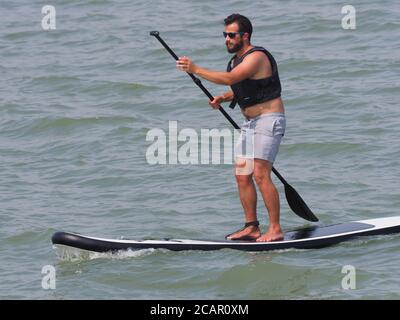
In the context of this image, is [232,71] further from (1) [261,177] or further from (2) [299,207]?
(2) [299,207]

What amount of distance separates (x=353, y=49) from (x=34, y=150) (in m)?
5.85

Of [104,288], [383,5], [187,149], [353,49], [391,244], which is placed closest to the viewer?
[104,288]

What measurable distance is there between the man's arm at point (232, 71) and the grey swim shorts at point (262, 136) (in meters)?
0.44

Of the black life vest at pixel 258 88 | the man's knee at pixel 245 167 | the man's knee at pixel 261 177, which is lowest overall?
the man's knee at pixel 261 177

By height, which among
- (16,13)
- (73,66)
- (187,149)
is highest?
(16,13)

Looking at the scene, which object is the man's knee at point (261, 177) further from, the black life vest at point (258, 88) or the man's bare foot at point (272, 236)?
the black life vest at point (258, 88)

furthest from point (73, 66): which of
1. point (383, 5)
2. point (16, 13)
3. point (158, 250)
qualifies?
point (158, 250)

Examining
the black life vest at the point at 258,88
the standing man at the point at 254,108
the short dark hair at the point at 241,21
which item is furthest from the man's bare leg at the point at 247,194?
the short dark hair at the point at 241,21

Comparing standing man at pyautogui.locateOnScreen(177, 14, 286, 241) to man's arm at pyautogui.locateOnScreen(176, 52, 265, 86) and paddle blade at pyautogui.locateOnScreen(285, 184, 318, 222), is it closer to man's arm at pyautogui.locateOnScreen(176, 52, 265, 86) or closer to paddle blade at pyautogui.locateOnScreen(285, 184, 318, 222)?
man's arm at pyautogui.locateOnScreen(176, 52, 265, 86)

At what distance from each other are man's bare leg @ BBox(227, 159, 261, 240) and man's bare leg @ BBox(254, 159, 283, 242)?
89 mm

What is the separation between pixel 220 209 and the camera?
39.3ft

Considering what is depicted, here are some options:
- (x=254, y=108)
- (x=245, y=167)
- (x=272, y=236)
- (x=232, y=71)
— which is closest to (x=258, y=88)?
(x=254, y=108)

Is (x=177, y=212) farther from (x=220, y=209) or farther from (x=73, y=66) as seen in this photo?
(x=73, y=66)

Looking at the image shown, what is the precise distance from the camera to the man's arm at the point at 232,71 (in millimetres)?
9523
